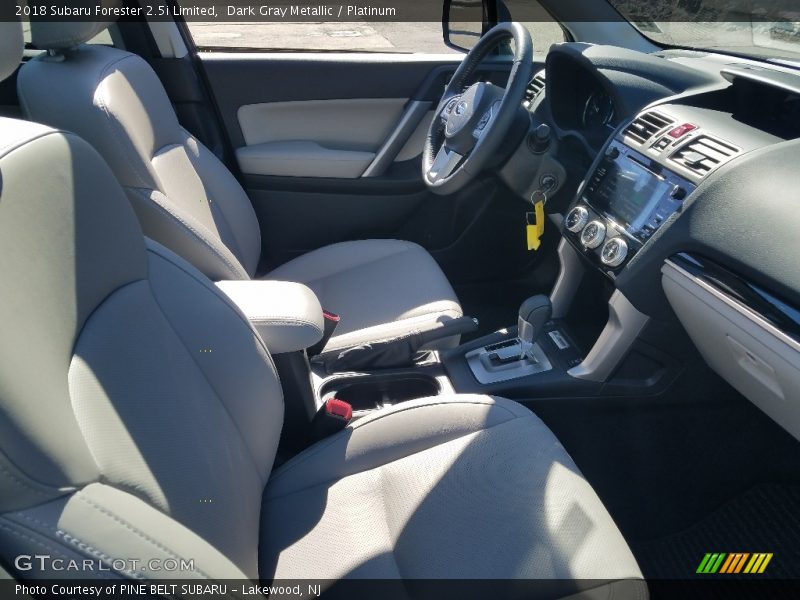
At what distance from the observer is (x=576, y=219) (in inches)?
58.4

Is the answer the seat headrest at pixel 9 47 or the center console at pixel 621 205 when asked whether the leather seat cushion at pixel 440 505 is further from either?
the seat headrest at pixel 9 47

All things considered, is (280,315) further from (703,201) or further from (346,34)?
(346,34)

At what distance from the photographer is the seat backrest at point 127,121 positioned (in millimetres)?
1300

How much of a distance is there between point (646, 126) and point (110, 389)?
3.84 feet

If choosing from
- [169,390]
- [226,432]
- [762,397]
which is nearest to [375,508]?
[226,432]

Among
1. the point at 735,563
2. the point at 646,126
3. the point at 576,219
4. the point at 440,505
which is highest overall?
the point at 646,126

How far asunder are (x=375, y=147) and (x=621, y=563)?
5.45 ft

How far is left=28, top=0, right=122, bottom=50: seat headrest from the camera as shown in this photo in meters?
1.27

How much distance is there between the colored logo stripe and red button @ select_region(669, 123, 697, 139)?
931mm

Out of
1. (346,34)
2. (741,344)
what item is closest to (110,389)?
(741,344)

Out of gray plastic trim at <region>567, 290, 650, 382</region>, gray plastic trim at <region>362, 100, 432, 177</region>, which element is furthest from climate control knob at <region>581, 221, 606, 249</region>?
gray plastic trim at <region>362, 100, 432, 177</region>

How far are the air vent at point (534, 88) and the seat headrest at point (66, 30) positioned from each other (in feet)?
3.62

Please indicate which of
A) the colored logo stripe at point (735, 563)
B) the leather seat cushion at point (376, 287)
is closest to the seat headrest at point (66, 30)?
the leather seat cushion at point (376, 287)

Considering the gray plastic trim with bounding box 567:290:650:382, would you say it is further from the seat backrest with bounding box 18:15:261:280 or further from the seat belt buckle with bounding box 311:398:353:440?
the seat backrest with bounding box 18:15:261:280
